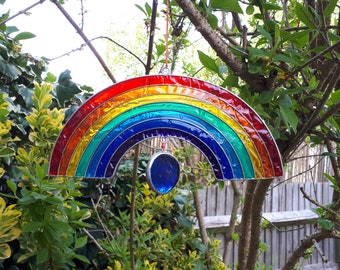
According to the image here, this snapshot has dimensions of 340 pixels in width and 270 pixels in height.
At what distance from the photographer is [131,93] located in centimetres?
102

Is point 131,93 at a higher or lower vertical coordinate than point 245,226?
higher

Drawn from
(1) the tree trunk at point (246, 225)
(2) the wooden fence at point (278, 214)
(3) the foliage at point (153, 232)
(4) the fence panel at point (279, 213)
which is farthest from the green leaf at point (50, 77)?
(4) the fence panel at point (279, 213)

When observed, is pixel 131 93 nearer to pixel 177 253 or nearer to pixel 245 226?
pixel 245 226

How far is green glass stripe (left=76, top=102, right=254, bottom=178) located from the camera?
1.04 meters

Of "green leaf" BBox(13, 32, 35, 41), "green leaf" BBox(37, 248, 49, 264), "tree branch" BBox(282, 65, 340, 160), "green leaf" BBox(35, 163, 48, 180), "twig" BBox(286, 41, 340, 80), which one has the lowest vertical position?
"green leaf" BBox(37, 248, 49, 264)

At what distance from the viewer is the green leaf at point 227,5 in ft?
3.66

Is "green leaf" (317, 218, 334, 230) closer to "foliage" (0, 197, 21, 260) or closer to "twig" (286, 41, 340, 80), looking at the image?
"twig" (286, 41, 340, 80)

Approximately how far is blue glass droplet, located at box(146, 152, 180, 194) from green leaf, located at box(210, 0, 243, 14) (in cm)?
35

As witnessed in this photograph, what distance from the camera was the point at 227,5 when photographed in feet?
3.68

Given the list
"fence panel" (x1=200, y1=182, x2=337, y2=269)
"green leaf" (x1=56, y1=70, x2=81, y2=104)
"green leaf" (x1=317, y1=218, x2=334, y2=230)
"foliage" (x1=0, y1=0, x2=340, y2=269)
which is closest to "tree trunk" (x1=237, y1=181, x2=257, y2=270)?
"foliage" (x1=0, y1=0, x2=340, y2=269)

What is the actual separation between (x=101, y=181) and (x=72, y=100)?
1.22ft

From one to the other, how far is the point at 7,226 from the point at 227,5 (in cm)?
77

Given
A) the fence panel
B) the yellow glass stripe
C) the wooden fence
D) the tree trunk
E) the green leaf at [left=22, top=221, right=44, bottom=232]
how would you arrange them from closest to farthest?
the yellow glass stripe, the green leaf at [left=22, top=221, right=44, bottom=232], the tree trunk, the wooden fence, the fence panel

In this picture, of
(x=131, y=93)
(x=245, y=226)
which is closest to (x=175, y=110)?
(x=131, y=93)
